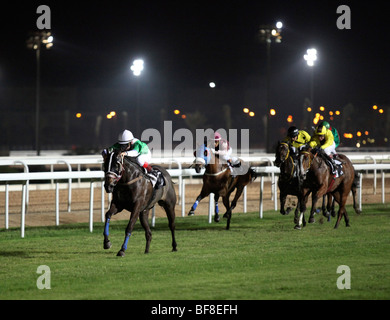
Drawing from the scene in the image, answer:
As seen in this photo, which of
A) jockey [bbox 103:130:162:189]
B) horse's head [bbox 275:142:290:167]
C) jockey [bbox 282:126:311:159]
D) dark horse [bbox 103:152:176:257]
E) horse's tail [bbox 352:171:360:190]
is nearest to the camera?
dark horse [bbox 103:152:176:257]

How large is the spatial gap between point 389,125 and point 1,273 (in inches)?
1998

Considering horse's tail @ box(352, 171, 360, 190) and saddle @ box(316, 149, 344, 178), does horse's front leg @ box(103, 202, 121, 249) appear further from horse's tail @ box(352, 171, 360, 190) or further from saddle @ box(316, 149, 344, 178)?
horse's tail @ box(352, 171, 360, 190)

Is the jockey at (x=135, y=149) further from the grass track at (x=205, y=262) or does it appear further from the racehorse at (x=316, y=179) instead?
the racehorse at (x=316, y=179)

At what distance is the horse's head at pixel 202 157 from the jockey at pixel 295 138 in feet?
4.15

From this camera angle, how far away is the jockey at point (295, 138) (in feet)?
40.4

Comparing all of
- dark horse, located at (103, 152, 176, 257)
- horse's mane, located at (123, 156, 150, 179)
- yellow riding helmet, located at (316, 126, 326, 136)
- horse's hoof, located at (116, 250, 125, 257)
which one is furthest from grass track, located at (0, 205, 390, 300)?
yellow riding helmet, located at (316, 126, 326, 136)

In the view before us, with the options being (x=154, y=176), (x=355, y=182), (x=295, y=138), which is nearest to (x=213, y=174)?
(x=295, y=138)

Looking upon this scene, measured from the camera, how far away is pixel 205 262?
327 inches

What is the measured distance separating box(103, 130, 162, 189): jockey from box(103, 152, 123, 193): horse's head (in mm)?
363

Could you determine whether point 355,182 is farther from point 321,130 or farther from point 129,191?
point 129,191

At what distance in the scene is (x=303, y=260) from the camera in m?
8.42

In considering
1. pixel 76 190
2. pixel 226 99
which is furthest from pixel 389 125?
pixel 76 190

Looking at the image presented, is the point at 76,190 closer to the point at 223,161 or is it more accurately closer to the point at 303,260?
the point at 223,161

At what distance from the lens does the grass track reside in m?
6.52
